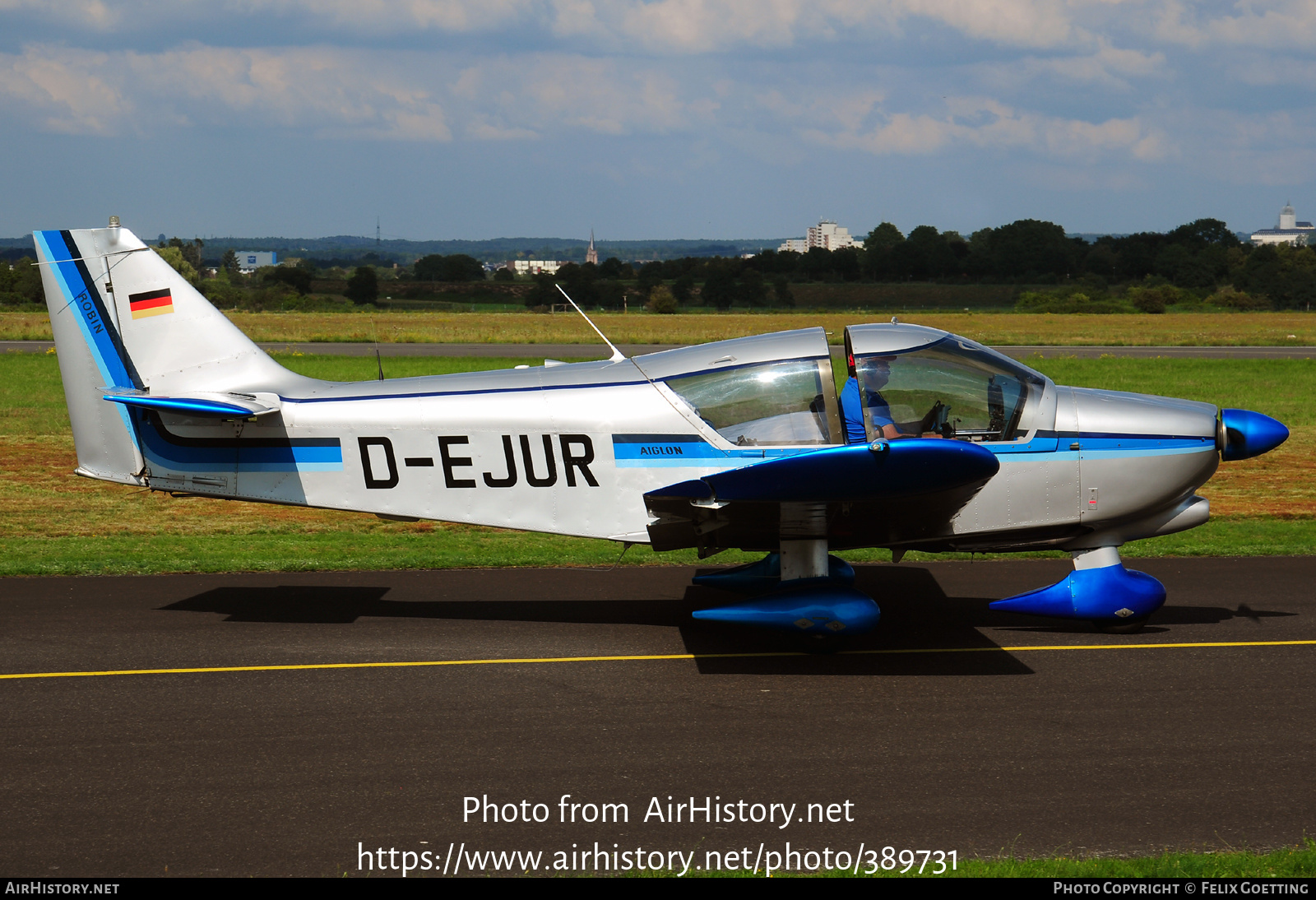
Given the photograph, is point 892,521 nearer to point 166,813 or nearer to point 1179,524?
point 1179,524

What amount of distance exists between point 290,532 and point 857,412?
300 inches

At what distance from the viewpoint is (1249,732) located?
6.38m

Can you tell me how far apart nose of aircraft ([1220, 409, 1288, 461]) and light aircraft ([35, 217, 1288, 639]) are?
14mm

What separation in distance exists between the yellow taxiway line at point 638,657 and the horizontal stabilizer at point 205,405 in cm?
184

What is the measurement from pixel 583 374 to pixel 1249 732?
497 centimetres

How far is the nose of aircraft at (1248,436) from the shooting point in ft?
26.1

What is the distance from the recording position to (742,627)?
8688 mm

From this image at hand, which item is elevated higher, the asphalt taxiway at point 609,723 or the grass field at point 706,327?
the grass field at point 706,327

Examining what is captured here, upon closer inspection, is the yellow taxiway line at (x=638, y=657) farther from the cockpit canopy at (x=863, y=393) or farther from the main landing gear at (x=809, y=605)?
the cockpit canopy at (x=863, y=393)

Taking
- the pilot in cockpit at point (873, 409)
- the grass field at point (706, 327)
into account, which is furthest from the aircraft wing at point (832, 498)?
the grass field at point (706, 327)

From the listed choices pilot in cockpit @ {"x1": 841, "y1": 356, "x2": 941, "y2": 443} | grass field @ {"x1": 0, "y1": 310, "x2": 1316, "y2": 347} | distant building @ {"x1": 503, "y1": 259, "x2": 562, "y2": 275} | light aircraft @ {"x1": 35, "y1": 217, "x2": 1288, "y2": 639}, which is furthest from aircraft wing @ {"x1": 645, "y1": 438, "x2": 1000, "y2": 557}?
distant building @ {"x1": 503, "y1": 259, "x2": 562, "y2": 275}

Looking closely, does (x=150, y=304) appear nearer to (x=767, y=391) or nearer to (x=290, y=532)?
(x=290, y=532)
